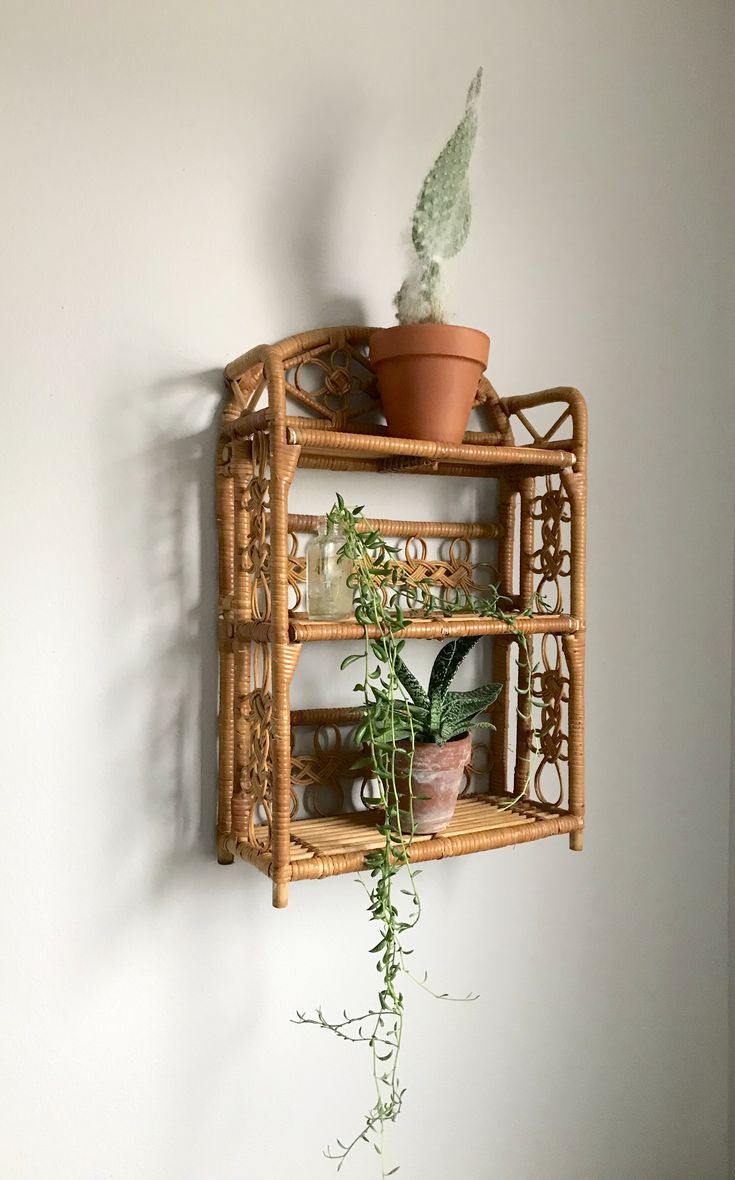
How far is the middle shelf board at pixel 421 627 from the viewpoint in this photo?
1.09 metres

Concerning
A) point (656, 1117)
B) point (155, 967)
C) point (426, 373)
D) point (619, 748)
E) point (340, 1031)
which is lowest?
point (656, 1117)

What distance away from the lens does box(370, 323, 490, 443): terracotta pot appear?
1178mm

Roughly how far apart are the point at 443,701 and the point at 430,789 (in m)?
0.11

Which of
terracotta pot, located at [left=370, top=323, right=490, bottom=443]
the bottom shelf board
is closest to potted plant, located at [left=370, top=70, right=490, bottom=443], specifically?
terracotta pot, located at [left=370, top=323, right=490, bottom=443]

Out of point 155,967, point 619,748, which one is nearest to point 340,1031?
point 155,967

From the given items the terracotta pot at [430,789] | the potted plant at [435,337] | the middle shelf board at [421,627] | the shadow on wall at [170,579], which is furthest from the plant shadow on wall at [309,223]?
the terracotta pot at [430,789]

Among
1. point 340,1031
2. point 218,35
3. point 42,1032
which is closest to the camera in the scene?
point 42,1032

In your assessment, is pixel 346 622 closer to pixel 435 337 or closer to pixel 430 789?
pixel 430 789

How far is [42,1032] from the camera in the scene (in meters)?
1.12

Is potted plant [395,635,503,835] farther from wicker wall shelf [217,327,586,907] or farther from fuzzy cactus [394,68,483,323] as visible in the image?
fuzzy cactus [394,68,483,323]

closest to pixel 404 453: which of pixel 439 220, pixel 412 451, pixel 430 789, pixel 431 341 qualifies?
pixel 412 451

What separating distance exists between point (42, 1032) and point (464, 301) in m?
1.16

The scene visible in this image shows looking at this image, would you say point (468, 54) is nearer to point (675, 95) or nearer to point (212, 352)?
point (675, 95)

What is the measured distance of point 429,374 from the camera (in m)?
1.18
